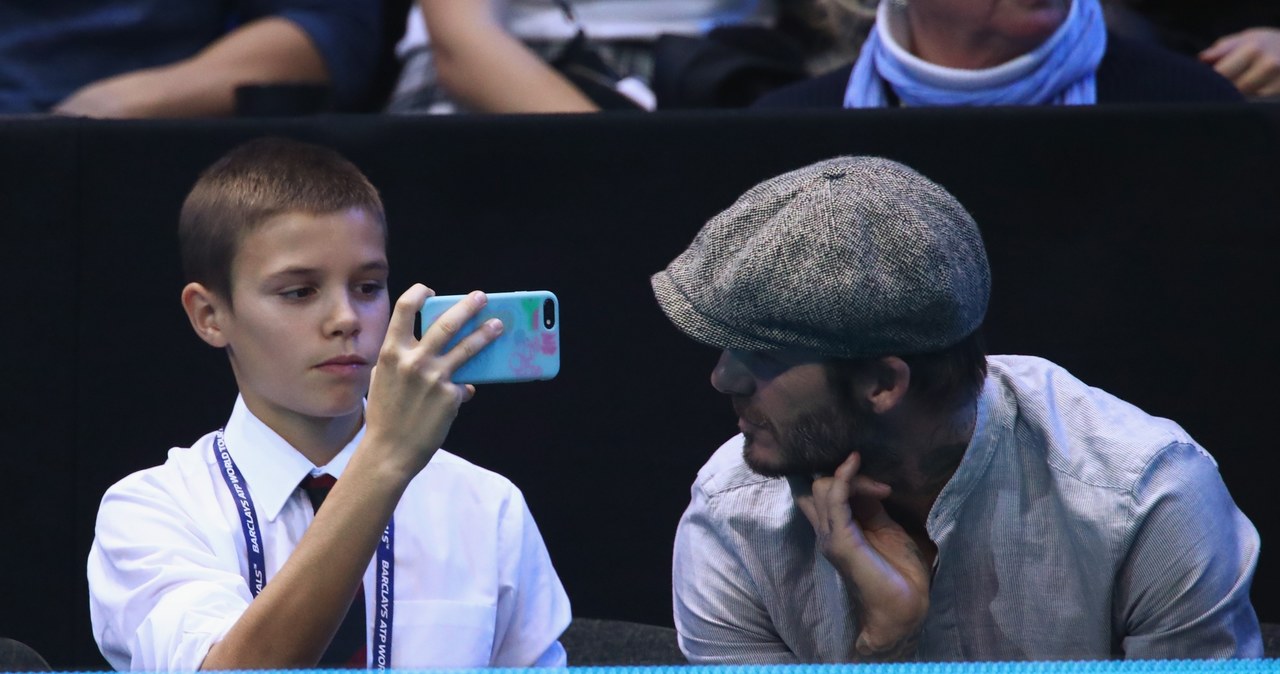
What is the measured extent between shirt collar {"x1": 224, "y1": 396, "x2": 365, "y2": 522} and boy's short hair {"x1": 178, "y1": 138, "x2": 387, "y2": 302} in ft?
0.62

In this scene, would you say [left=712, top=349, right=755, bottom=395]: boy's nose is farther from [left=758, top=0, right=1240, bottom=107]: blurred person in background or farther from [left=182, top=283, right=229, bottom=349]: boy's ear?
[left=758, top=0, right=1240, bottom=107]: blurred person in background

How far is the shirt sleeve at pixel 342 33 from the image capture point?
331cm

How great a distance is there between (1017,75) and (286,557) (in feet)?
5.07

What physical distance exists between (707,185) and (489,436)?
0.54 meters

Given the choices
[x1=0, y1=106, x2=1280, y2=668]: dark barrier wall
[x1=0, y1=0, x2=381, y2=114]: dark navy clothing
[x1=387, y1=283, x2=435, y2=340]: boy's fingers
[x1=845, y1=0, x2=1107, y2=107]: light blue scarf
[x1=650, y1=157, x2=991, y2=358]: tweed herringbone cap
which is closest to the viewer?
[x1=387, y1=283, x2=435, y2=340]: boy's fingers

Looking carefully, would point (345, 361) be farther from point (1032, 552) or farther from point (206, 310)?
point (1032, 552)

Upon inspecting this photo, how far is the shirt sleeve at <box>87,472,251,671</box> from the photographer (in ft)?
5.78

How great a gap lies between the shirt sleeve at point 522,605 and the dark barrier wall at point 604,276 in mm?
468

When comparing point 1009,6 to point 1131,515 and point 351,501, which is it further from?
point 351,501

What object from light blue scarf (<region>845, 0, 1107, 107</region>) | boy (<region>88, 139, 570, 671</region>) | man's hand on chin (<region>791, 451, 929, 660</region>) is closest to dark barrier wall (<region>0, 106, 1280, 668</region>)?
light blue scarf (<region>845, 0, 1107, 107</region>)

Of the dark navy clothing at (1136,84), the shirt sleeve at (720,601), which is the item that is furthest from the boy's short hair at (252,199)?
the dark navy clothing at (1136,84)

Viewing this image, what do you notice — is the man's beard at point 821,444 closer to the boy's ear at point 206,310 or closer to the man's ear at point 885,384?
the man's ear at point 885,384

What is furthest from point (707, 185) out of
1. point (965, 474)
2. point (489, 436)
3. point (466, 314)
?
point (466, 314)

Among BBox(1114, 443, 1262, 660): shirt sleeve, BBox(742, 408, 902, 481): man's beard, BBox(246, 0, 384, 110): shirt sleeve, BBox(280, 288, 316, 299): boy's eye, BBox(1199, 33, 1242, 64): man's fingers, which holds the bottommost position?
BBox(1114, 443, 1262, 660): shirt sleeve
